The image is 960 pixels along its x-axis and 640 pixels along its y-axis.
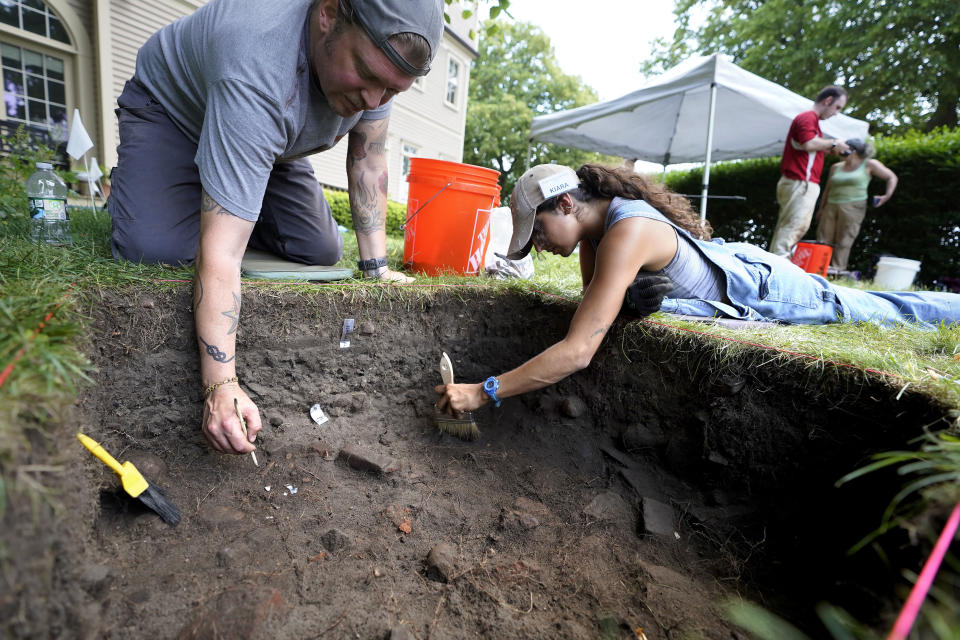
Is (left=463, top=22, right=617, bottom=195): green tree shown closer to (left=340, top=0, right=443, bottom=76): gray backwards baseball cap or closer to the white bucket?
the white bucket

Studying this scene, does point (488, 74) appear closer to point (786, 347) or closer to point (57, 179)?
point (57, 179)

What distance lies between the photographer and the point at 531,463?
7.05 feet

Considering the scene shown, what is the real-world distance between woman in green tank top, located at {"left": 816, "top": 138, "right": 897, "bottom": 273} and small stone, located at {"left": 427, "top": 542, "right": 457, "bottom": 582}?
19.6 ft

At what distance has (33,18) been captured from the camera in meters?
6.13

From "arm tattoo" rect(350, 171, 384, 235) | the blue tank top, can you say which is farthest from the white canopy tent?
"arm tattoo" rect(350, 171, 384, 235)

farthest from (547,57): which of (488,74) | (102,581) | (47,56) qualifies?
(102,581)

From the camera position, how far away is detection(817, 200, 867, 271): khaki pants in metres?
6.06

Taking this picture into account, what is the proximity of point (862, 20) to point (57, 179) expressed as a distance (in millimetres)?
15663

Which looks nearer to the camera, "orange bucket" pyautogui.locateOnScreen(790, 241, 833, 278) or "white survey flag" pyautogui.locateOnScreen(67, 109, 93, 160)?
"white survey flag" pyautogui.locateOnScreen(67, 109, 93, 160)

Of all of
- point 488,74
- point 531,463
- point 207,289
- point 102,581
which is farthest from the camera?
point 488,74

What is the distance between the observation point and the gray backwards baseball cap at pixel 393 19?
1450 millimetres

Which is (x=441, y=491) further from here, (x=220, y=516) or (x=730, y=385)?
(x=730, y=385)

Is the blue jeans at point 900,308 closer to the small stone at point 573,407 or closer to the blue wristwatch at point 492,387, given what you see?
the small stone at point 573,407

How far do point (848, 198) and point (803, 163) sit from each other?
1416mm
